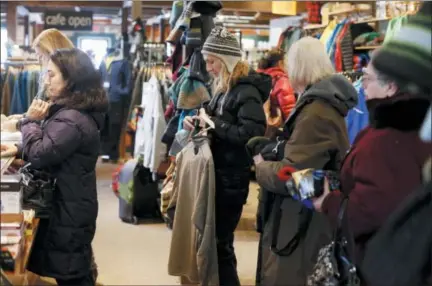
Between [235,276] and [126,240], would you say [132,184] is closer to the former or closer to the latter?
[126,240]

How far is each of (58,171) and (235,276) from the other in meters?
1.46

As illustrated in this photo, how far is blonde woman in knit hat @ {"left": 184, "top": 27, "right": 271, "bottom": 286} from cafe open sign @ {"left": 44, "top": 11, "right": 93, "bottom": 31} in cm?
577

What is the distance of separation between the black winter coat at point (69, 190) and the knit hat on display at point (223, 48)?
843 mm

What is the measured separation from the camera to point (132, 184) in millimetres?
5160

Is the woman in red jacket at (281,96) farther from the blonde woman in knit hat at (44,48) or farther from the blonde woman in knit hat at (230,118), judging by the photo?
the blonde woman in knit hat at (44,48)

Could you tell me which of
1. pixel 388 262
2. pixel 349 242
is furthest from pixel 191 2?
pixel 388 262

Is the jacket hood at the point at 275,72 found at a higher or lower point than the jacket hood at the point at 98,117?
higher

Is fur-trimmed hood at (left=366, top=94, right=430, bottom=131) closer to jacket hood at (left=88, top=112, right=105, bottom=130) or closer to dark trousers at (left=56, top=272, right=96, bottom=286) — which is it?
jacket hood at (left=88, top=112, right=105, bottom=130)

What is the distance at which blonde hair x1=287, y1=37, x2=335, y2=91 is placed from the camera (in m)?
2.54

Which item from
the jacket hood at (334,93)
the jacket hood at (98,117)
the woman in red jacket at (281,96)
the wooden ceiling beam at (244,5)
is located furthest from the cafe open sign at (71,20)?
the jacket hood at (334,93)

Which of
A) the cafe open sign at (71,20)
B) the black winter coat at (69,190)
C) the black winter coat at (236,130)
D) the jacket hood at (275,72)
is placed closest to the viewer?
the black winter coat at (69,190)

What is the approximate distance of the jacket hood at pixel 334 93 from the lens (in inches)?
97.9

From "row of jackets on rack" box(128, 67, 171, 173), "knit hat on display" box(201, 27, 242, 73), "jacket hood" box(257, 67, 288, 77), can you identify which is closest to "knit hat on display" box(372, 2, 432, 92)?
"knit hat on display" box(201, 27, 242, 73)

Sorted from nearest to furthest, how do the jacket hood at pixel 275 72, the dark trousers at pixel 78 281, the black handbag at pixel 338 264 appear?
1. the black handbag at pixel 338 264
2. the dark trousers at pixel 78 281
3. the jacket hood at pixel 275 72
